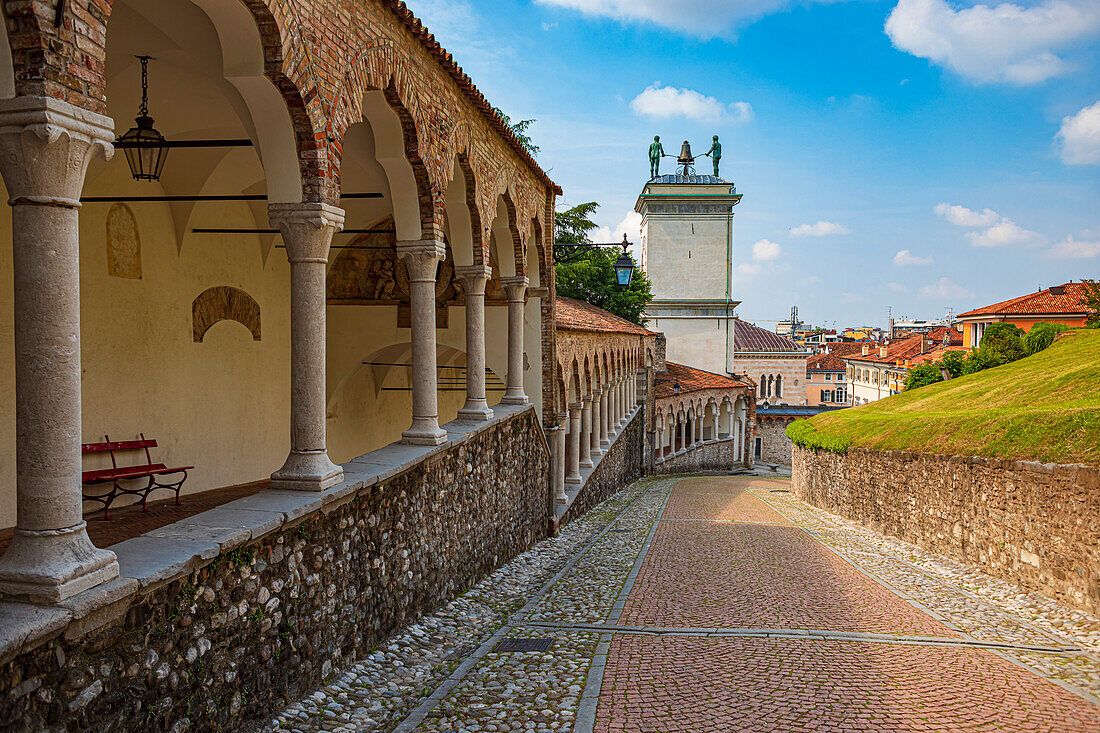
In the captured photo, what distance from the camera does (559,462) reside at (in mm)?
16266

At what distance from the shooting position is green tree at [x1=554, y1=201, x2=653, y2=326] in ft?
118

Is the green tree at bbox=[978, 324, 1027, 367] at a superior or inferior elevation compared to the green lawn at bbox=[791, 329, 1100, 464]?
superior

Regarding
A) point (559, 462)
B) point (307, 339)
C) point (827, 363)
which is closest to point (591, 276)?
point (559, 462)

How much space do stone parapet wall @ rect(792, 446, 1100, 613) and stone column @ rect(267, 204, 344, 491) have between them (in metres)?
8.63

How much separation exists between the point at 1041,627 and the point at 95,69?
33.5ft

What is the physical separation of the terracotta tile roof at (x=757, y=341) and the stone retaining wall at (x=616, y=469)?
3327 cm

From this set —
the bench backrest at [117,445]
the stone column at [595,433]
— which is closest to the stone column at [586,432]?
the stone column at [595,433]

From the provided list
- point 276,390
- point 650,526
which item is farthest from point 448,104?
point 650,526

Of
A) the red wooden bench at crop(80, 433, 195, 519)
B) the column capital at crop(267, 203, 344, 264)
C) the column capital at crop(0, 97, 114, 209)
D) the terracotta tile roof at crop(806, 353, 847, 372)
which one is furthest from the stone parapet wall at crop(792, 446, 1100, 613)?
the terracotta tile roof at crop(806, 353, 847, 372)

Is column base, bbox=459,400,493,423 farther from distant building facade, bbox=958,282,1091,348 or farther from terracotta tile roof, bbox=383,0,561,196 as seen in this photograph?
distant building facade, bbox=958,282,1091,348

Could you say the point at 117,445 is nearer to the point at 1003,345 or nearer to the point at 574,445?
the point at 574,445

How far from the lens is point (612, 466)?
2595 centimetres

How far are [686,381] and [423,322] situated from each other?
34298 mm

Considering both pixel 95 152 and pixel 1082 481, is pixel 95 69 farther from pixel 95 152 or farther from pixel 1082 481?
pixel 1082 481
